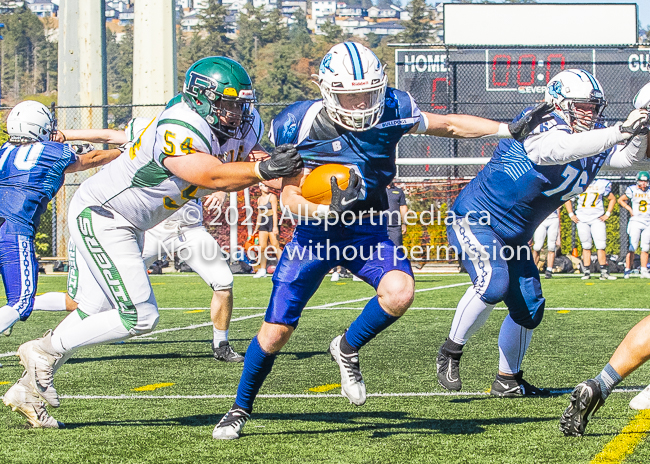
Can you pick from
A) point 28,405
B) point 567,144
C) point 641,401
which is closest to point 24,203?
point 28,405

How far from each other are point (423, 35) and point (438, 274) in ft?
207

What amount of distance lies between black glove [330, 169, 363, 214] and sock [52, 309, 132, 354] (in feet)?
4.34

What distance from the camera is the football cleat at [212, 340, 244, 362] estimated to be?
636 cm

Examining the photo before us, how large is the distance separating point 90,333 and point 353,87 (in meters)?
1.78

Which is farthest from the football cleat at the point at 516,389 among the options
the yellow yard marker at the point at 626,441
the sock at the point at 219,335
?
the sock at the point at 219,335

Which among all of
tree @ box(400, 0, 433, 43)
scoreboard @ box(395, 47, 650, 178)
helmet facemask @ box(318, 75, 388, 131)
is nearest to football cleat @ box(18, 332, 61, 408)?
helmet facemask @ box(318, 75, 388, 131)

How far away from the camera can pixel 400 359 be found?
625 cm

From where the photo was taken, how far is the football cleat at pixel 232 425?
4.00m

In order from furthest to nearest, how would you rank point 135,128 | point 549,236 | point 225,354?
point 549,236 < point 225,354 < point 135,128

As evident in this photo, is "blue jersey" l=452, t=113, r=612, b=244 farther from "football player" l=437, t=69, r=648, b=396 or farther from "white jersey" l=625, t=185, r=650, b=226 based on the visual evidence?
"white jersey" l=625, t=185, r=650, b=226

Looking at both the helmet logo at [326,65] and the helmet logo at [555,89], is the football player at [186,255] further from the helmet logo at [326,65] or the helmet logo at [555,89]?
the helmet logo at [555,89]

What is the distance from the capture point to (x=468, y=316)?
16.2 ft

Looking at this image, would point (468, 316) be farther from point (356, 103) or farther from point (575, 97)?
point (356, 103)

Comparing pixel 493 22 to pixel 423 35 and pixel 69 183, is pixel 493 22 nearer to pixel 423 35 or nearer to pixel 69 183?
pixel 69 183
